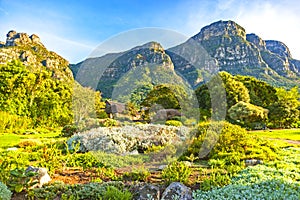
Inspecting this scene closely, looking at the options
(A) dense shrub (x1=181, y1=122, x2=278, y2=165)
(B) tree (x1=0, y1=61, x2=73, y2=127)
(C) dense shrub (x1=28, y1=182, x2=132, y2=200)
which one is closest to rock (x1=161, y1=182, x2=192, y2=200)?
(C) dense shrub (x1=28, y1=182, x2=132, y2=200)

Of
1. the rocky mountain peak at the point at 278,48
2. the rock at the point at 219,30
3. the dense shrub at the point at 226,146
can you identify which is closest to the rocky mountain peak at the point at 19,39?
the rock at the point at 219,30

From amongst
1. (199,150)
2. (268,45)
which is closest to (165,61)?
(199,150)

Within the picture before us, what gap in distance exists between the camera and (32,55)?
268 feet

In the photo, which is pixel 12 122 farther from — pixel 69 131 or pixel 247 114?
pixel 247 114

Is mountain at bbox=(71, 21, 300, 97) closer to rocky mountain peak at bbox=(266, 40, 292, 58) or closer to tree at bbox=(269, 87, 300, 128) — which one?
rocky mountain peak at bbox=(266, 40, 292, 58)

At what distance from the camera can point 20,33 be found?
10081cm

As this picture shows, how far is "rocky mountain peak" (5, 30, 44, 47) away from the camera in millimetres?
95775

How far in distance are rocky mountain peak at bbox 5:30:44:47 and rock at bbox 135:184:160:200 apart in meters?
102

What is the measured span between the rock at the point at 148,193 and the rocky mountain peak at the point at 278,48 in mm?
157066

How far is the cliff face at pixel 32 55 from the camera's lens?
73637mm

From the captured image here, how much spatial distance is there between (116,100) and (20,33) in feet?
267

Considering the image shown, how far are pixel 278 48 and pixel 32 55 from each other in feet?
418

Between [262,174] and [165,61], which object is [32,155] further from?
[165,61]

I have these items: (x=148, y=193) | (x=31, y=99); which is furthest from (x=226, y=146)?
(x=31, y=99)
